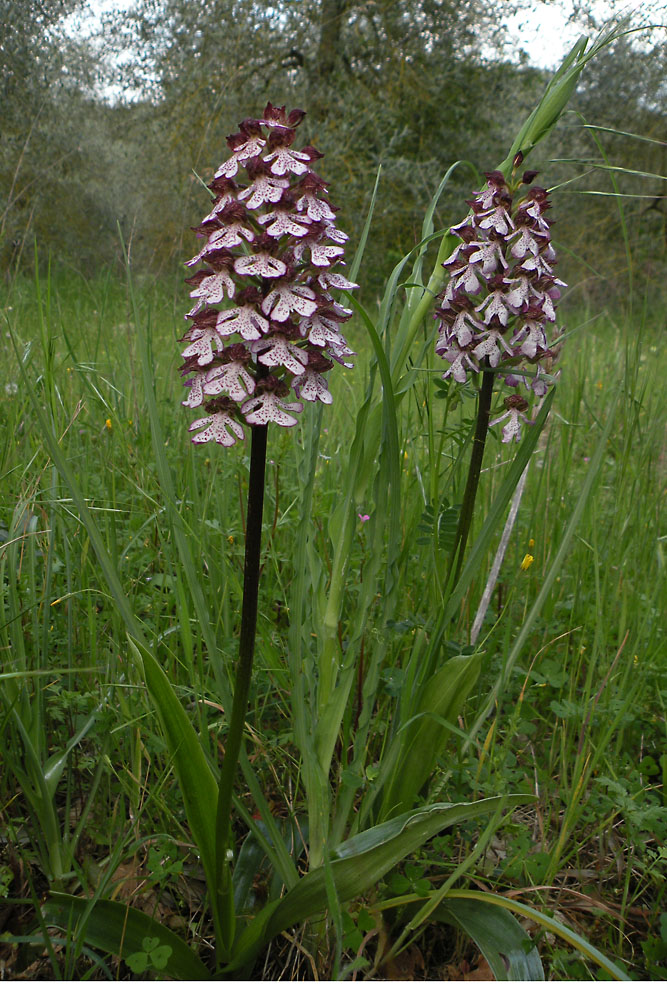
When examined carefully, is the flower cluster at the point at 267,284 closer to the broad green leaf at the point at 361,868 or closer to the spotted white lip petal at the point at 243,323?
the spotted white lip petal at the point at 243,323

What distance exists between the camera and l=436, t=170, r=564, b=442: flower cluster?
48.4 inches

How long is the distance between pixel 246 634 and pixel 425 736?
452mm

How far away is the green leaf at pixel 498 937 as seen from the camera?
1.05 metres

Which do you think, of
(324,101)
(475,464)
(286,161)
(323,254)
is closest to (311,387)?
(323,254)

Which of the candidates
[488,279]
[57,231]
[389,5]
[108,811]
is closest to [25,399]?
[108,811]

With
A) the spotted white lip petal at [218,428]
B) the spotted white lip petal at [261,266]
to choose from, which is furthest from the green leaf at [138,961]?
the spotted white lip petal at [261,266]

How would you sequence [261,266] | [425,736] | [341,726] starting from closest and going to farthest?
[261,266]
[425,736]
[341,726]

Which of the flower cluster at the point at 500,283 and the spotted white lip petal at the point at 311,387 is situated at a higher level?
the flower cluster at the point at 500,283

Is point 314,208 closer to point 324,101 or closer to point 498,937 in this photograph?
point 498,937

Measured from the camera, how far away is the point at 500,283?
1.24 metres

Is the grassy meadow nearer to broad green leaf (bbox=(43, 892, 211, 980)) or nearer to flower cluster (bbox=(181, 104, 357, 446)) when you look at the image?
broad green leaf (bbox=(43, 892, 211, 980))

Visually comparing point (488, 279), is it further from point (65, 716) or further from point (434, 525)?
point (65, 716)

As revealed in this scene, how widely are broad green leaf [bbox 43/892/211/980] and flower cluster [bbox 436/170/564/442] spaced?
98 cm

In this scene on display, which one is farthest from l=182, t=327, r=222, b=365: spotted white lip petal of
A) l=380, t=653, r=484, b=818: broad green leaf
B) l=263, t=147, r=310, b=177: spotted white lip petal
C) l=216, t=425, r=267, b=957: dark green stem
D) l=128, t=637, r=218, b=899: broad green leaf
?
l=380, t=653, r=484, b=818: broad green leaf
